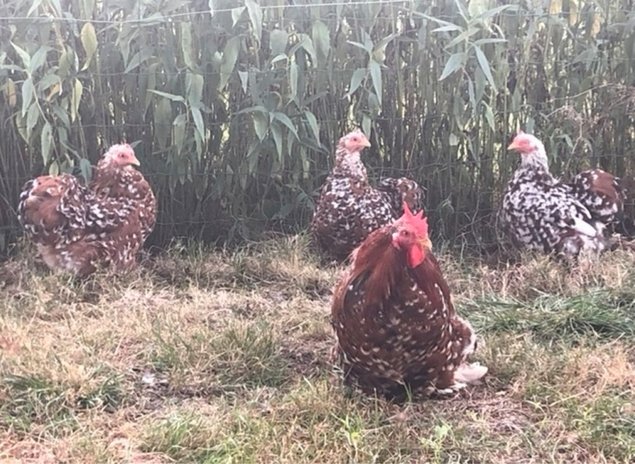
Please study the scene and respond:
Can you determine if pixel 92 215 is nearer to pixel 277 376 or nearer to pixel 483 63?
pixel 277 376

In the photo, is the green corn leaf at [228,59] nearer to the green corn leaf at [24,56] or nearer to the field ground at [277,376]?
the green corn leaf at [24,56]

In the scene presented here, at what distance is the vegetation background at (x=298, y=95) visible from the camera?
11.9 feet

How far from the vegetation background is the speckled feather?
1.53 m

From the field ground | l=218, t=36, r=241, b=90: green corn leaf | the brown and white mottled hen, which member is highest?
l=218, t=36, r=241, b=90: green corn leaf

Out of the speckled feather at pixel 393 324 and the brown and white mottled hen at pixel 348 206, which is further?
the brown and white mottled hen at pixel 348 206

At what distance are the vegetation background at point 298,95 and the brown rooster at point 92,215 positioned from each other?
0.67 feet

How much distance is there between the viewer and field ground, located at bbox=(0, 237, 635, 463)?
2.13 metres

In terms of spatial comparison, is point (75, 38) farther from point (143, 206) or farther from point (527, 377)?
point (527, 377)

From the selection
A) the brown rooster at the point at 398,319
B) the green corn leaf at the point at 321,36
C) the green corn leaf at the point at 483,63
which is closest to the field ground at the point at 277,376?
the brown rooster at the point at 398,319

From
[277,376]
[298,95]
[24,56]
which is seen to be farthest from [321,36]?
[277,376]

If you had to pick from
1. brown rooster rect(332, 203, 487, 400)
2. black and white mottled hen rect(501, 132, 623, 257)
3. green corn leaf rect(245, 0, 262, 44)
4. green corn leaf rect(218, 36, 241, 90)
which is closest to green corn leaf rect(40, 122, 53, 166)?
green corn leaf rect(218, 36, 241, 90)

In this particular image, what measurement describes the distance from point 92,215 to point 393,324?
1.90 m

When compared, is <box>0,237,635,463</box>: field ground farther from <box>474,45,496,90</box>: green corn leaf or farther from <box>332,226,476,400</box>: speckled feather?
<box>474,45,496,90</box>: green corn leaf

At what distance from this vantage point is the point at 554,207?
3748 mm
